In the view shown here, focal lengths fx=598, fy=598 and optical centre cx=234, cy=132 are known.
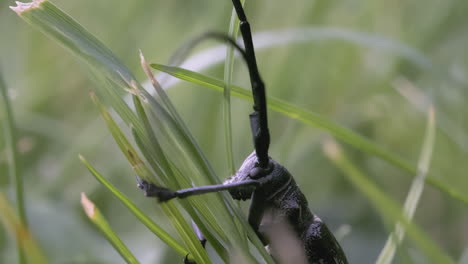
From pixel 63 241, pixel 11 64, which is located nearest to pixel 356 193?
pixel 63 241

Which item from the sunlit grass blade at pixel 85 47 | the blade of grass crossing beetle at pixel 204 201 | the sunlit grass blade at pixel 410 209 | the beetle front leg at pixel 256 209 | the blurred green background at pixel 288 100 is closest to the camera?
the sunlit grass blade at pixel 85 47

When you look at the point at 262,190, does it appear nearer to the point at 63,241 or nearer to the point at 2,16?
the point at 63,241

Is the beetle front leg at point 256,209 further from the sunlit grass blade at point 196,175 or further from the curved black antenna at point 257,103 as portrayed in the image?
the sunlit grass blade at point 196,175

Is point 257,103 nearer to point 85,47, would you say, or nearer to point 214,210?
point 214,210

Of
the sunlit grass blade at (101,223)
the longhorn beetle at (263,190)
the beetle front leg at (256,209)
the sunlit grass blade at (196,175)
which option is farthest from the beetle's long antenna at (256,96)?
the sunlit grass blade at (101,223)

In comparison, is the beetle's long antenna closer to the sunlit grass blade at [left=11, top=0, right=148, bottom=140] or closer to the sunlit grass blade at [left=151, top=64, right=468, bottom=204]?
the sunlit grass blade at [left=151, top=64, right=468, bottom=204]

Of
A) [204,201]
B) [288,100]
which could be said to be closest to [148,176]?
[204,201]
